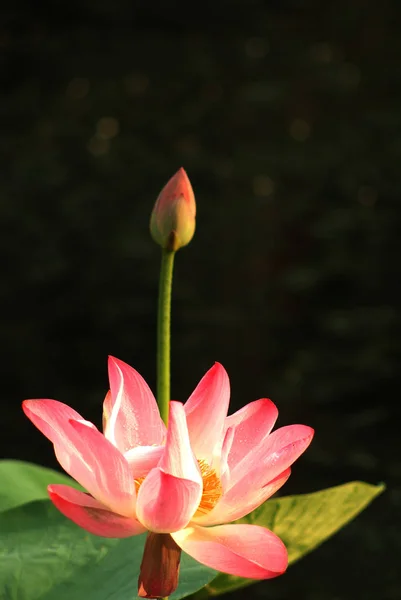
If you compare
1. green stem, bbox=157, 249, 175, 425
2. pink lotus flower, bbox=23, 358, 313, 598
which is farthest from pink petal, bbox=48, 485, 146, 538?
green stem, bbox=157, 249, 175, 425

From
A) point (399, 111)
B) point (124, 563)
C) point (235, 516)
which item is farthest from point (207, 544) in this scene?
point (399, 111)

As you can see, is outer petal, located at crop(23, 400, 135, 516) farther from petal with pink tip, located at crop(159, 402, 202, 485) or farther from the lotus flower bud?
the lotus flower bud

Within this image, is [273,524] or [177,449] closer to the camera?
[177,449]

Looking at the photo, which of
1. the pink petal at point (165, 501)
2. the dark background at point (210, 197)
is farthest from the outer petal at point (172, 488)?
the dark background at point (210, 197)

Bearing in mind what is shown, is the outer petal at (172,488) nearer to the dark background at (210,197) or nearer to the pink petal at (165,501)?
the pink petal at (165,501)

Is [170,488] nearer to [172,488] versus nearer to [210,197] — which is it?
[172,488]

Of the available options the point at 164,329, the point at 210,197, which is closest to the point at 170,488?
the point at 164,329
